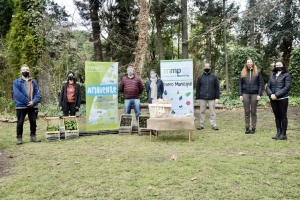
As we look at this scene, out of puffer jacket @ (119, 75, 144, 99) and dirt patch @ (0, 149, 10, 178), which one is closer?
dirt patch @ (0, 149, 10, 178)

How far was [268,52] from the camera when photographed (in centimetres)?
1817

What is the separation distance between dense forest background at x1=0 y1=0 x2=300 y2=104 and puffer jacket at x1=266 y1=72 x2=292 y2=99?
3.57 metres

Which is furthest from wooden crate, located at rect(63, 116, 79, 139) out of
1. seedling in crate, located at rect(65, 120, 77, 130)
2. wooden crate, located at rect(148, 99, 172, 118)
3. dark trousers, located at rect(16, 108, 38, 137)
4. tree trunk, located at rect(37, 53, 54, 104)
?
tree trunk, located at rect(37, 53, 54, 104)

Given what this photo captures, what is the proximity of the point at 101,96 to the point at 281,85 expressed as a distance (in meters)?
→ 4.13

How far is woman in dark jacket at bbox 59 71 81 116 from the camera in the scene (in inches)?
253

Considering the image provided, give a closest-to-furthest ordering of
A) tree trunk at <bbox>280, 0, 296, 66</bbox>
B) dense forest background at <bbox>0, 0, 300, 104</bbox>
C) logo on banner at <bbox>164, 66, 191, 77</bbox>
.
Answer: logo on banner at <bbox>164, 66, 191, 77</bbox> < dense forest background at <bbox>0, 0, 300, 104</bbox> < tree trunk at <bbox>280, 0, 296, 66</bbox>

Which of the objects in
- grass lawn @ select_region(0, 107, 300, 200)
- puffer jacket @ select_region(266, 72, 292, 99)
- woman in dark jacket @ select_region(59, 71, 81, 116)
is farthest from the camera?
woman in dark jacket @ select_region(59, 71, 81, 116)

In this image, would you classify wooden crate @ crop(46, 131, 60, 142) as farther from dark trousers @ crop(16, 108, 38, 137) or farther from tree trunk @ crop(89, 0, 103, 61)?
tree trunk @ crop(89, 0, 103, 61)

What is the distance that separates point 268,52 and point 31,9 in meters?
15.1

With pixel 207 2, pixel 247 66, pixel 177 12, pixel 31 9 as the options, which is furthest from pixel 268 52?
pixel 31 9

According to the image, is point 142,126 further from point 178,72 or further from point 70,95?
point 70,95

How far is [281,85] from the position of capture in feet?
17.3

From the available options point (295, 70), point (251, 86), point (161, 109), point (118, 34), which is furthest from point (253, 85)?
point (118, 34)

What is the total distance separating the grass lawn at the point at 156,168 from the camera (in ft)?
9.83
